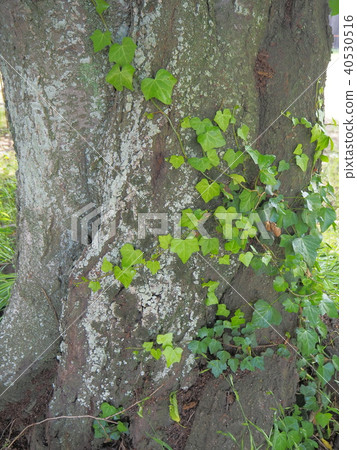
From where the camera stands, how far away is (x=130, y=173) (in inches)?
60.2

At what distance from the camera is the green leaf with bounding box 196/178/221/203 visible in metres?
1.54

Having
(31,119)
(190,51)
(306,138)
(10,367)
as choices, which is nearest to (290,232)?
(306,138)

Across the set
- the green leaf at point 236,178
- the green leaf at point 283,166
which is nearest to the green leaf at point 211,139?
the green leaf at point 236,178

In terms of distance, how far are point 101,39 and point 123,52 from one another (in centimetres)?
12

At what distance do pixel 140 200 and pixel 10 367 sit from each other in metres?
1.08

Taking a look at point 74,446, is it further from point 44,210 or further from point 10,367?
point 44,210

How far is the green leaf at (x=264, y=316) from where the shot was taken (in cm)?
175

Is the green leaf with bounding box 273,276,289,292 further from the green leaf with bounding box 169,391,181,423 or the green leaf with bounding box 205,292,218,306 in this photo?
the green leaf with bounding box 169,391,181,423

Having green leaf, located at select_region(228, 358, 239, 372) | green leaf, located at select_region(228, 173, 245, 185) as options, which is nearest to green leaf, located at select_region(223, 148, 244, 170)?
green leaf, located at select_region(228, 173, 245, 185)

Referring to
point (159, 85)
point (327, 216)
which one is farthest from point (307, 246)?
point (159, 85)

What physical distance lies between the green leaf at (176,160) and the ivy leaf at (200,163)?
3 centimetres

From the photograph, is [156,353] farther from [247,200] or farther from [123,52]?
A: [123,52]

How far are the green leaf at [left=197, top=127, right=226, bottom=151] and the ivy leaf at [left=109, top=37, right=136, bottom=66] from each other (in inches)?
14.1

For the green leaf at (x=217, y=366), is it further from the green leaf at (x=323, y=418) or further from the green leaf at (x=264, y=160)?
the green leaf at (x=264, y=160)
